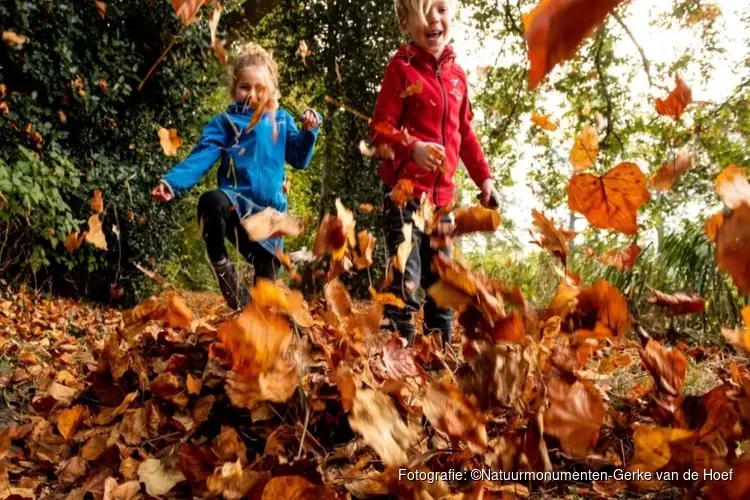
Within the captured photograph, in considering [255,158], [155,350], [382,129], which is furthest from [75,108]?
[155,350]

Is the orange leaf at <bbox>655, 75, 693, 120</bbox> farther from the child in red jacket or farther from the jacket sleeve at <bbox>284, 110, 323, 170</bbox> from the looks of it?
the jacket sleeve at <bbox>284, 110, 323, 170</bbox>

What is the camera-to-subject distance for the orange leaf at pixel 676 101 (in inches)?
54.6

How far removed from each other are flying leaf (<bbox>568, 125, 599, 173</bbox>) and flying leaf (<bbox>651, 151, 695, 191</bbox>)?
23cm

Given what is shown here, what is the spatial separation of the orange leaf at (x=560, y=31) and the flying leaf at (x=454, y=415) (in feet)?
2.30

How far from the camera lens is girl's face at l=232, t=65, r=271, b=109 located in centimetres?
266

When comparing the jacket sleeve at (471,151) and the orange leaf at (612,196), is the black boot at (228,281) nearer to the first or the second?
the jacket sleeve at (471,151)

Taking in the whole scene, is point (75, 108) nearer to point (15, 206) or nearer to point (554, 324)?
point (15, 206)

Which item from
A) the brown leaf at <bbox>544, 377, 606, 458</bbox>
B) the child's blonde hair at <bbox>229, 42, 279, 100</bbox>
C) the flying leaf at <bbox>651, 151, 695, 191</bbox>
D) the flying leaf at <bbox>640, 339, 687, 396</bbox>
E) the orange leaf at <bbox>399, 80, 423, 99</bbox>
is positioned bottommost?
the brown leaf at <bbox>544, 377, 606, 458</bbox>

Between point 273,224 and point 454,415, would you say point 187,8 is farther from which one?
point 454,415

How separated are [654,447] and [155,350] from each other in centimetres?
122

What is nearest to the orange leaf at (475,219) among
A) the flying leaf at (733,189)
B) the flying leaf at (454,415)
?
the flying leaf at (454,415)

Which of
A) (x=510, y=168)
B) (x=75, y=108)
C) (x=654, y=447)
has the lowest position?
(x=654, y=447)

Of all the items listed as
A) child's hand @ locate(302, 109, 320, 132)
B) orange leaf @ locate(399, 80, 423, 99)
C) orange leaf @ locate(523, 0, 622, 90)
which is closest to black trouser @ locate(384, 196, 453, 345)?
orange leaf @ locate(399, 80, 423, 99)

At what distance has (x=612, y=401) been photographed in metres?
1.42
